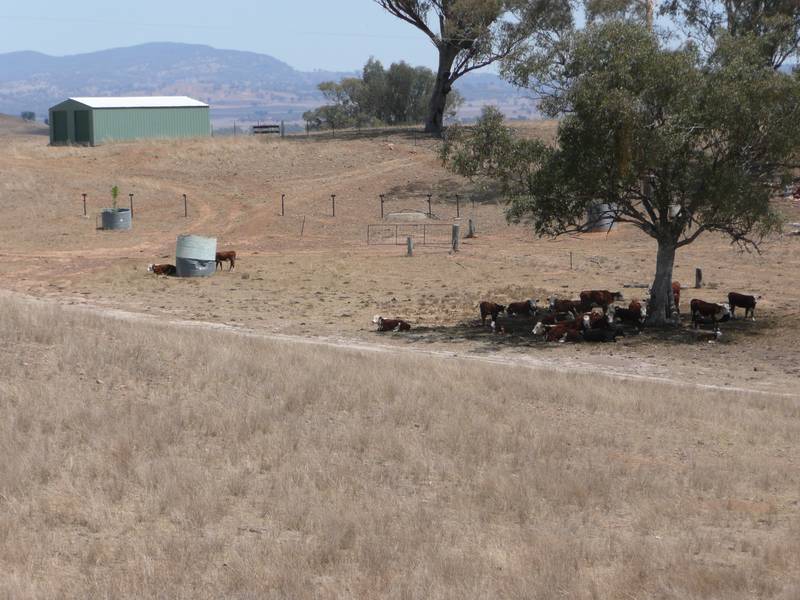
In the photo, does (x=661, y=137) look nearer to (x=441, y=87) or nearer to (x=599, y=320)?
(x=599, y=320)

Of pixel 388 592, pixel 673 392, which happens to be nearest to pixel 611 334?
pixel 673 392

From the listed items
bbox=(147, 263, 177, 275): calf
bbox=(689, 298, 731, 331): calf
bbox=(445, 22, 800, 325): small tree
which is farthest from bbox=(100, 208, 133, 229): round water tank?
bbox=(689, 298, 731, 331): calf

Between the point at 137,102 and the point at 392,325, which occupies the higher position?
the point at 137,102

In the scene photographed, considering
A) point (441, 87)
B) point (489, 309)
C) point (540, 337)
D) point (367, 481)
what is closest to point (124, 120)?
point (441, 87)

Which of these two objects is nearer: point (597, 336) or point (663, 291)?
point (597, 336)

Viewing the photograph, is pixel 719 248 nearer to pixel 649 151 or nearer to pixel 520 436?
pixel 649 151

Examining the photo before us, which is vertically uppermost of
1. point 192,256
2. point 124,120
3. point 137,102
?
point 137,102

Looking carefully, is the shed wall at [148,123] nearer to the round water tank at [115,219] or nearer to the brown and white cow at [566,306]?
the round water tank at [115,219]

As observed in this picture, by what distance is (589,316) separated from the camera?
2461cm

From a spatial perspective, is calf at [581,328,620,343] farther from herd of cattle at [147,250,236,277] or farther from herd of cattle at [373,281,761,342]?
herd of cattle at [147,250,236,277]

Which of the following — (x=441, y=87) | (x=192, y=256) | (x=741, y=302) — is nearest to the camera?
(x=741, y=302)

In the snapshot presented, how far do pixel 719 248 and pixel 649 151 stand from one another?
16.7 meters

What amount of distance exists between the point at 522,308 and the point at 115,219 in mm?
22215

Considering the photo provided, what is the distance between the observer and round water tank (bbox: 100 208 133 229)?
143ft
